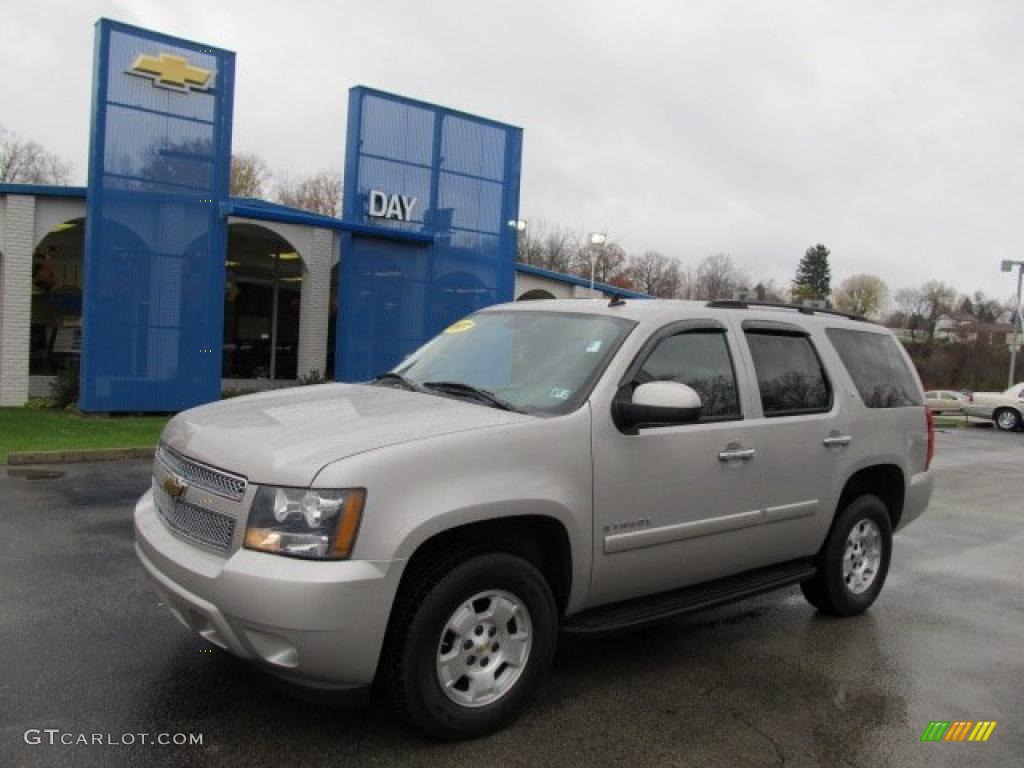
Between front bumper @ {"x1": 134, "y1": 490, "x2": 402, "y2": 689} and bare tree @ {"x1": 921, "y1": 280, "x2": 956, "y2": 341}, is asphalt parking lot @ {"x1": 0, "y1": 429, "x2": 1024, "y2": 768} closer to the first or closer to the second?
front bumper @ {"x1": 134, "y1": 490, "x2": 402, "y2": 689}

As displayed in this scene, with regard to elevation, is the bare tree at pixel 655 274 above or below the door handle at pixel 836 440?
above

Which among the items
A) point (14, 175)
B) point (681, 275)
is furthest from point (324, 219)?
point (681, 275)

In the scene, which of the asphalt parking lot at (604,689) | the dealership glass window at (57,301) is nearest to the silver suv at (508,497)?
the asphalt parking lot at (604,689)

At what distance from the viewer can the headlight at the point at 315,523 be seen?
3.06m

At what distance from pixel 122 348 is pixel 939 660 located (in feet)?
45.2

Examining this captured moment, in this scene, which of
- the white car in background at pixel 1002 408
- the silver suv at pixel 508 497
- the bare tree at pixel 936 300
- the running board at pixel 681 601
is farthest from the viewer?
the bare tree at pixel 936 300

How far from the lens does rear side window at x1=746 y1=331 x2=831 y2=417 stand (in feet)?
15.5

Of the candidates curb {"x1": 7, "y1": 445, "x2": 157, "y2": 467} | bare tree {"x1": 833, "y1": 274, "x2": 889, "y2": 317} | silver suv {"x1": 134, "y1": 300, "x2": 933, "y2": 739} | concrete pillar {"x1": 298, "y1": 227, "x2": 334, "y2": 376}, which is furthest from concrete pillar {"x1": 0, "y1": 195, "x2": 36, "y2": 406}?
bare tree {"x1": 833, "y1": 274, "x2": 889, "y2": 317}

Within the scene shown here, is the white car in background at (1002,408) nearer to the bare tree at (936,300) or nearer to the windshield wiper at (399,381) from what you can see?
the windshield wiper at (399,381)

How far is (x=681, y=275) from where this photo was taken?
8938 cm

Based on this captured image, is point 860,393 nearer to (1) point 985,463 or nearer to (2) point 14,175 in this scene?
(1) point 985,463

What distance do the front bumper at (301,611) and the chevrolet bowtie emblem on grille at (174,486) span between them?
0.42 m

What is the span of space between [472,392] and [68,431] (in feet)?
34.2

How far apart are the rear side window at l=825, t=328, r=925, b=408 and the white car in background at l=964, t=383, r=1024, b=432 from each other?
25.3 metres
